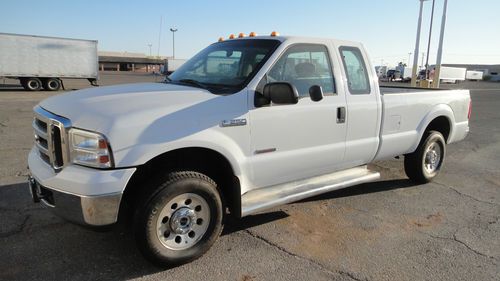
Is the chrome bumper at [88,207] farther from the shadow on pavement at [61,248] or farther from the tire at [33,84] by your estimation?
the tire at [33,84]

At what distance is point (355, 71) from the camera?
471 cm

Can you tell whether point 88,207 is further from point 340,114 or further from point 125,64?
point 125,64

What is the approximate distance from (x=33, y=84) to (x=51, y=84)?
3.06 feet

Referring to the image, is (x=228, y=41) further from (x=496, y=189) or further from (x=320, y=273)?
(x=496, y=189)

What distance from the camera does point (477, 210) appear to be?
16.3 feet

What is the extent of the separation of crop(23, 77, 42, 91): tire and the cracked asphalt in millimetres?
19637

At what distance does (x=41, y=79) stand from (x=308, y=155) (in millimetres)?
23216

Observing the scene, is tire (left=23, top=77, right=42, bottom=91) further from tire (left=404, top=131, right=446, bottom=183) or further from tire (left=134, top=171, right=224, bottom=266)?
tire (left=134, top=171, right=224, bottom=266)

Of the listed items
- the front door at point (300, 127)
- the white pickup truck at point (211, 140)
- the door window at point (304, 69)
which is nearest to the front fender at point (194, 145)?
the white pickup truck at point (211, 140)

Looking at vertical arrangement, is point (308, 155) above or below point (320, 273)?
above

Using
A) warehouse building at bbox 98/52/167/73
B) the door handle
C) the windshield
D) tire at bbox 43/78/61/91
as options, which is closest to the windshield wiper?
the windshield

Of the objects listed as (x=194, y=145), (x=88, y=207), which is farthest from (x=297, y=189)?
(x=88, y=207)

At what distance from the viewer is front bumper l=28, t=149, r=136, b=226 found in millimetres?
2895

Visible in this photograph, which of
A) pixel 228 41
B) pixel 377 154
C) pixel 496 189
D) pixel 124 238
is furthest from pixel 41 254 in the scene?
pixel 496 189
